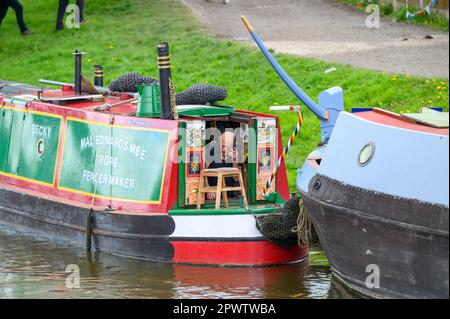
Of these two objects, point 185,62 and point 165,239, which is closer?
point 165,239

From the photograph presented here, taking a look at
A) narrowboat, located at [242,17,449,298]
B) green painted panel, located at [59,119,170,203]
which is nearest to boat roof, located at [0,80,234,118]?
green painted panel, located at [59,119,170,203]

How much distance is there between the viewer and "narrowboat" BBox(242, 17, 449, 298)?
11.0 meters

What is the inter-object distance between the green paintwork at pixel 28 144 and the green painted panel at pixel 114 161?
1.06ft

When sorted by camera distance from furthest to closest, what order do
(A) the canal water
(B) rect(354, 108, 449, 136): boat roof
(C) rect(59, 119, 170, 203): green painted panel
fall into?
(C) rect(59, 119, 170, 203): green painted panel, (A) the canal water, (B) rect(354, 108, 449, 136): boat roof

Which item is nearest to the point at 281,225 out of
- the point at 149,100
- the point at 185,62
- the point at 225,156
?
the point at 225,156

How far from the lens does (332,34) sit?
24.3 m

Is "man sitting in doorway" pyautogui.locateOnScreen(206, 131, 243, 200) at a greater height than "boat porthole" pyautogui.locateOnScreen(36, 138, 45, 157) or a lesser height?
greater

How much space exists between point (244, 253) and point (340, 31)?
11178 mm

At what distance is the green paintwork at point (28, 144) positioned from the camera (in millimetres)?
15984

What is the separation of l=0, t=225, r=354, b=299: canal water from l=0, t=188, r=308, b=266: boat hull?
11cm

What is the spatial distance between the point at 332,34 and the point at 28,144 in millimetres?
9323

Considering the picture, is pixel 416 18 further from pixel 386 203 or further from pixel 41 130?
pixel 386 203

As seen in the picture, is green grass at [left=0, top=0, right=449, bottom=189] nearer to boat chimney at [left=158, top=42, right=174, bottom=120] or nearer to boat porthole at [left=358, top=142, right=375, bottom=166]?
boat chimney at [left=158, top=42, right=174, bottom=120]
